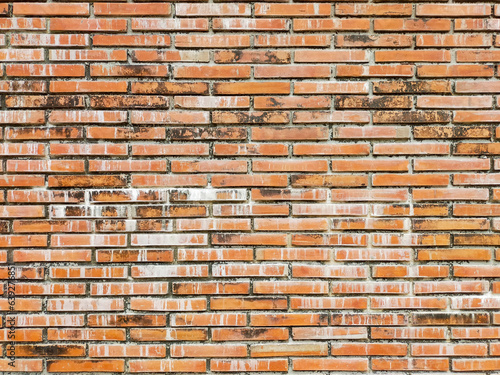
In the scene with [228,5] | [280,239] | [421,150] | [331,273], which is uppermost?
[228,5]

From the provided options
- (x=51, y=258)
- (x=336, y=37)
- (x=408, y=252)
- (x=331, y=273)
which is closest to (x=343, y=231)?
(x=331, y=273)

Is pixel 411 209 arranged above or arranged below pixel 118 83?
below

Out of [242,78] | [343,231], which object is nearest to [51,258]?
[242,78]

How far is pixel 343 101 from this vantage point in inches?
77.6

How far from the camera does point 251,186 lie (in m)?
1.97

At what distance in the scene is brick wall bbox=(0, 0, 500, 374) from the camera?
195 cm

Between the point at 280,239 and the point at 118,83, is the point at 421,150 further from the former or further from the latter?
the point at 118,83

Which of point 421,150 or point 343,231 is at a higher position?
point 421,150

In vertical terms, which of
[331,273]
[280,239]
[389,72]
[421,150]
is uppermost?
[389,72]

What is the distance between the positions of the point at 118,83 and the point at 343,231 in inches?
53.8

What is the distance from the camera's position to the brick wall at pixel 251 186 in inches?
76.8

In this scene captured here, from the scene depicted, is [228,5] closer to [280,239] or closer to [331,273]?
[280,239]

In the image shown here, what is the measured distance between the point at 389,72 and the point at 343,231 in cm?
84

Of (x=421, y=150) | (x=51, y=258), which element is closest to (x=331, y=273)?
(x=421, y=150)
